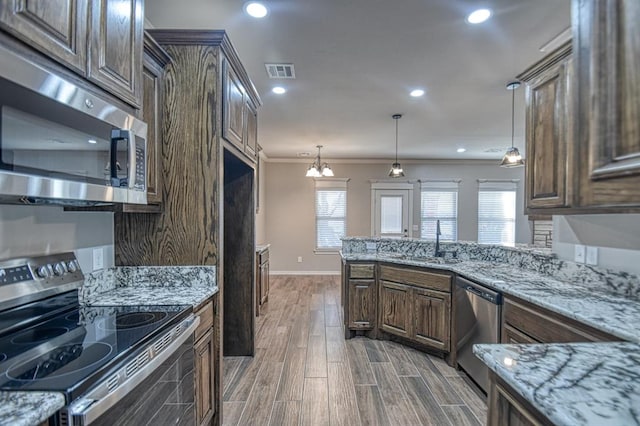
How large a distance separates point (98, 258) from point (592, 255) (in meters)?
3.15

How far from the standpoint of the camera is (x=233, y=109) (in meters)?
2.22

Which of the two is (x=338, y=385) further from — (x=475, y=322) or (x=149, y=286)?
(x=149, y=286)

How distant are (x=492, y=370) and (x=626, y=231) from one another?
1608 millimetres

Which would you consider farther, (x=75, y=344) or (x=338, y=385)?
(x=338, y=385)

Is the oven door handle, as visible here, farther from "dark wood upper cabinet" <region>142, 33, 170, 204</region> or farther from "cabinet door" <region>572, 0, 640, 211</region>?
"cabinet door" <region>572, 0, 640, 211</region>

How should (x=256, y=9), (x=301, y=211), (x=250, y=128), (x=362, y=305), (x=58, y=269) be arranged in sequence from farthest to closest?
(x=301, y=211) < (x=362, y=305) < (x=250, y=128) < (x=256, y=9) < (x=58, y=269)

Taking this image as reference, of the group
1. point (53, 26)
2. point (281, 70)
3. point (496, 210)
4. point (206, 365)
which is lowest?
point (206, 365)

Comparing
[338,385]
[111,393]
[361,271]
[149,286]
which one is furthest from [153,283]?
[361,271]

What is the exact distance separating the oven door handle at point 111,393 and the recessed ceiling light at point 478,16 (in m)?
2.66

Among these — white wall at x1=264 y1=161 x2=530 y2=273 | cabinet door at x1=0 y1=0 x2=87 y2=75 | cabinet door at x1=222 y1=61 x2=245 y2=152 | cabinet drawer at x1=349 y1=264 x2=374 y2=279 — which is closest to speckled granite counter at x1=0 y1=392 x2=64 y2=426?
cabinet door at x1=0 y1=0 x2=87 y2=75

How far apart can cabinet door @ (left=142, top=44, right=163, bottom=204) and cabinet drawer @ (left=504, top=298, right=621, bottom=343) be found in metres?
2.35

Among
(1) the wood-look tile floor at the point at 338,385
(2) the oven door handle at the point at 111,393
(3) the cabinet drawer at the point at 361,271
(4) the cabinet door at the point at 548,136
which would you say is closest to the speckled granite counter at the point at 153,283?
(2) the oven door handle at the point at 111,393

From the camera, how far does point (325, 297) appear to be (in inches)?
211

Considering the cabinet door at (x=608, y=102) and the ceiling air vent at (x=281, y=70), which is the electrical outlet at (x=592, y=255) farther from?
the ceiling air vent at (x=281, y=70)
